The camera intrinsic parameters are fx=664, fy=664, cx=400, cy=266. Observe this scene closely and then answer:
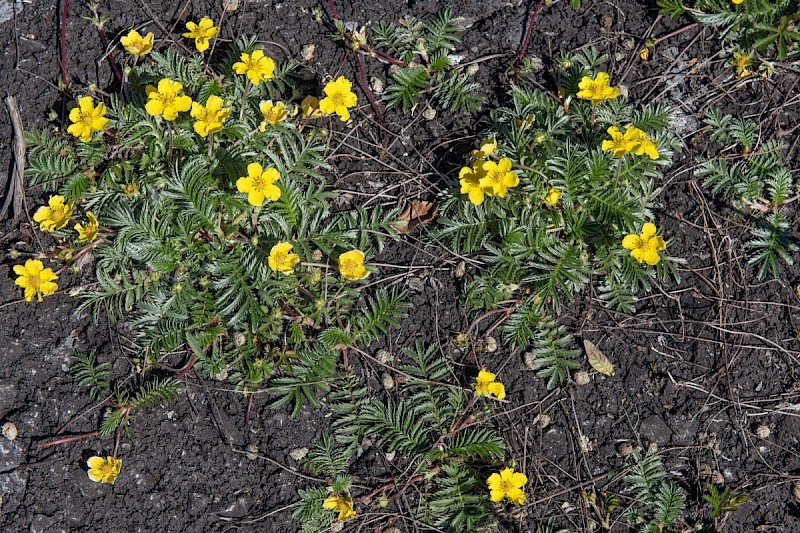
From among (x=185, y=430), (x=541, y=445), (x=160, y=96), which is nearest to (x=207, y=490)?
(x=185, y=430)

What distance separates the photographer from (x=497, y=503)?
3.05 meters

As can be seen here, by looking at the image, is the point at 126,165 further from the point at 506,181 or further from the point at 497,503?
the point at 497,503

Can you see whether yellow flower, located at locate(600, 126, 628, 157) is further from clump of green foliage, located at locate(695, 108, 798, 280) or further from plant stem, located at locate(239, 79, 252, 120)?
plant stem, located at locate(239, 79, 252, 120)

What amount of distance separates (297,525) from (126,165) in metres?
1.90

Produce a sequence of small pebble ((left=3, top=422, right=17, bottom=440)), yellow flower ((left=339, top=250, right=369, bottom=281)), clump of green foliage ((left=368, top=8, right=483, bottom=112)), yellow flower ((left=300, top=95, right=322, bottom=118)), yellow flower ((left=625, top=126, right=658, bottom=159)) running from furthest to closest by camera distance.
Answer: clump of green foliage ((left=368, top=8, right=483, bottom=112))
yellow flower ((left=300, top=95, right=322, bottom=118))
small pebble ((left=3, top=422, right=17, bottom=440))
yellow flower ((left=339, top=250, right=369, bottom=281))
yellow flower ((left=625, top=126, right=658, bottom=159))

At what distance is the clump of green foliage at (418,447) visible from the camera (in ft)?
9.91

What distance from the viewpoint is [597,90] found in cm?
304

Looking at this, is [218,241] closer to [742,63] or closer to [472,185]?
[472,185]

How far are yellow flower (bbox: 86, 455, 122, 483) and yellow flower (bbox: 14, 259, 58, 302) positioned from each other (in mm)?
816

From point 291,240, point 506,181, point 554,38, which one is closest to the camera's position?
point 506,181

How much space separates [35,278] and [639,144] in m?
2.83

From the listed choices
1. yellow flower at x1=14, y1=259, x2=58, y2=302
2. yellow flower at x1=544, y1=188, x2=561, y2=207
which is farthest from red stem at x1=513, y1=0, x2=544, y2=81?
yellow flower at x1=14, y1=259, x2=58, y2=302

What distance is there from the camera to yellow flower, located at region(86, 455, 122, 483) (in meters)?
3.00

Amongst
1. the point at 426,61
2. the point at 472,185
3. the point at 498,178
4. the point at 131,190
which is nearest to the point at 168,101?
the point at 131,190
